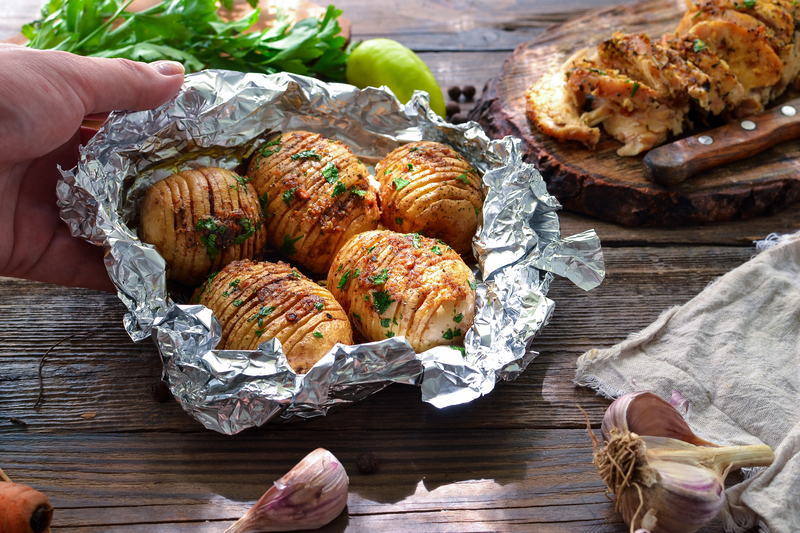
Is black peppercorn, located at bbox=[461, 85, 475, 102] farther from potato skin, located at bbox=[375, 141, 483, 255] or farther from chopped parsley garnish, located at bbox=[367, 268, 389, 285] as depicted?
chopped parsley garnish, located at bbox=[367, 268, 389, 285]

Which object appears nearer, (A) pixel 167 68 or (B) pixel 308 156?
(A) pixel 167 68

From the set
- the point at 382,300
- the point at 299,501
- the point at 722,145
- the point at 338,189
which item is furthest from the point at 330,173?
the point at 722,145

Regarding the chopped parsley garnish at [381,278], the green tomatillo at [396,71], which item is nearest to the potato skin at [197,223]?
the chopped parsley garnish at [381,278]

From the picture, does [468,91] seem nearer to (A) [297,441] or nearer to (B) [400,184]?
(B) [400,184]

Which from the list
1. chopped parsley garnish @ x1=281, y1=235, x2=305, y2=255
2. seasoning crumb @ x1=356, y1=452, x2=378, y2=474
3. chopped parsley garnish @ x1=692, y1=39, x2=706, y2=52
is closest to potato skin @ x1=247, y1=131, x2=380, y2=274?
chopped parsley garnish @ x1=281, y1=235, x2=305, y2=255

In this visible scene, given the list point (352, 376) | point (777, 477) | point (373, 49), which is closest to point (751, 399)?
point (777, 477)

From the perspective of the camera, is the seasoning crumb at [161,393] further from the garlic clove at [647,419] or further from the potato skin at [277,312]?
the garlic clove at [647,419]
